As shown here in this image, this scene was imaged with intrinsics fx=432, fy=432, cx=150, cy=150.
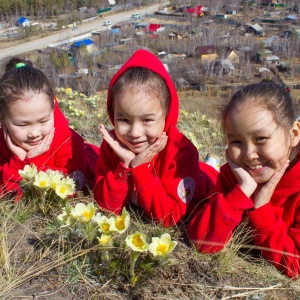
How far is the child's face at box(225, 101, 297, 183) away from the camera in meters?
2.03

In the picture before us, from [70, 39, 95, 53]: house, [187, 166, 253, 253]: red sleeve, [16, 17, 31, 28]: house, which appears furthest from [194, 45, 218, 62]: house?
[187, 166, 253, 253]: red sleeve

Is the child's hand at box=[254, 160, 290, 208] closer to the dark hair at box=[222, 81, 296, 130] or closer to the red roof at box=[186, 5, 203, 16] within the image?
the dark hair at box=[222, 81, 296, 130]

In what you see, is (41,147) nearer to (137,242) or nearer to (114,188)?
(114,188)

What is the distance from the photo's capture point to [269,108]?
2.05 m

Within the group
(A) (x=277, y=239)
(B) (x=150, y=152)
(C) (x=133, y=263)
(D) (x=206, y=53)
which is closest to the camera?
(C) (x=133, y=263)

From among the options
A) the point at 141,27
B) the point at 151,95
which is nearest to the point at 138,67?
the point at 151,95

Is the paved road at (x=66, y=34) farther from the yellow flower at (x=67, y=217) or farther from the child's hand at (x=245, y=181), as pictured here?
the child's hand at (x=245, y=181)

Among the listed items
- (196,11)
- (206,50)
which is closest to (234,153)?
(206,50)

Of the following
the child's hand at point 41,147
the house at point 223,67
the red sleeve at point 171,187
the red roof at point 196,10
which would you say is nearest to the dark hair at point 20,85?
the child's hand at point 41,147

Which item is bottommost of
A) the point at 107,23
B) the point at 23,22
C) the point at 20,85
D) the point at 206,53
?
the point at 107,23

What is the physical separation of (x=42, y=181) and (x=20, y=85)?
670mm

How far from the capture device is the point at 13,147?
278 cm

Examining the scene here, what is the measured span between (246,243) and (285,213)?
0.25m

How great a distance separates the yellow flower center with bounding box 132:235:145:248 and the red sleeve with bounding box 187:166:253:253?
1.55 feet
